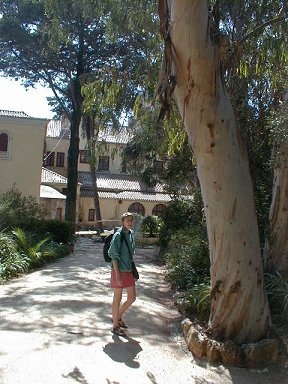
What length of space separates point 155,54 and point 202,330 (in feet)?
19.0

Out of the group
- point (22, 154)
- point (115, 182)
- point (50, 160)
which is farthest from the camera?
point (50, 160)

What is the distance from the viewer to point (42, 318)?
7.62 meters

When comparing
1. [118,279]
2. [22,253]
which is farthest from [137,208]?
[118,279]

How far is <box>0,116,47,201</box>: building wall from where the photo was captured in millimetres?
28469

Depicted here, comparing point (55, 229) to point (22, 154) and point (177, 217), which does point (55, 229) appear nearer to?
point (177, 217)

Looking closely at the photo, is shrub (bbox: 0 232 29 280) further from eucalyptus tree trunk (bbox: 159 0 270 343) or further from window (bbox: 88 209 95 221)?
window (bbox: 88 209 95 221)

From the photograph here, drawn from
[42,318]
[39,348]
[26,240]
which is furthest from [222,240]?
[26,240]

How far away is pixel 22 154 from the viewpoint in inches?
1127

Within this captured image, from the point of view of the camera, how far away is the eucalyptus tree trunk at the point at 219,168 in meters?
5.93

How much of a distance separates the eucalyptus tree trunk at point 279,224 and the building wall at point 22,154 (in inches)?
837

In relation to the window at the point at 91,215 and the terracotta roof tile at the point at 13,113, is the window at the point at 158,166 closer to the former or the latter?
the terracotta roof tile at the point at 13,113

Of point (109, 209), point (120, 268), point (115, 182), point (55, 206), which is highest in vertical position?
point (115, 182)

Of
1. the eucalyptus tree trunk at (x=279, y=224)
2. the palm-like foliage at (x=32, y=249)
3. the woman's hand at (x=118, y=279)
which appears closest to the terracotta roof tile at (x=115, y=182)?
the palm-like foliage at (x=32, y=249)

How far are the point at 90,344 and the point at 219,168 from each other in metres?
2.77
